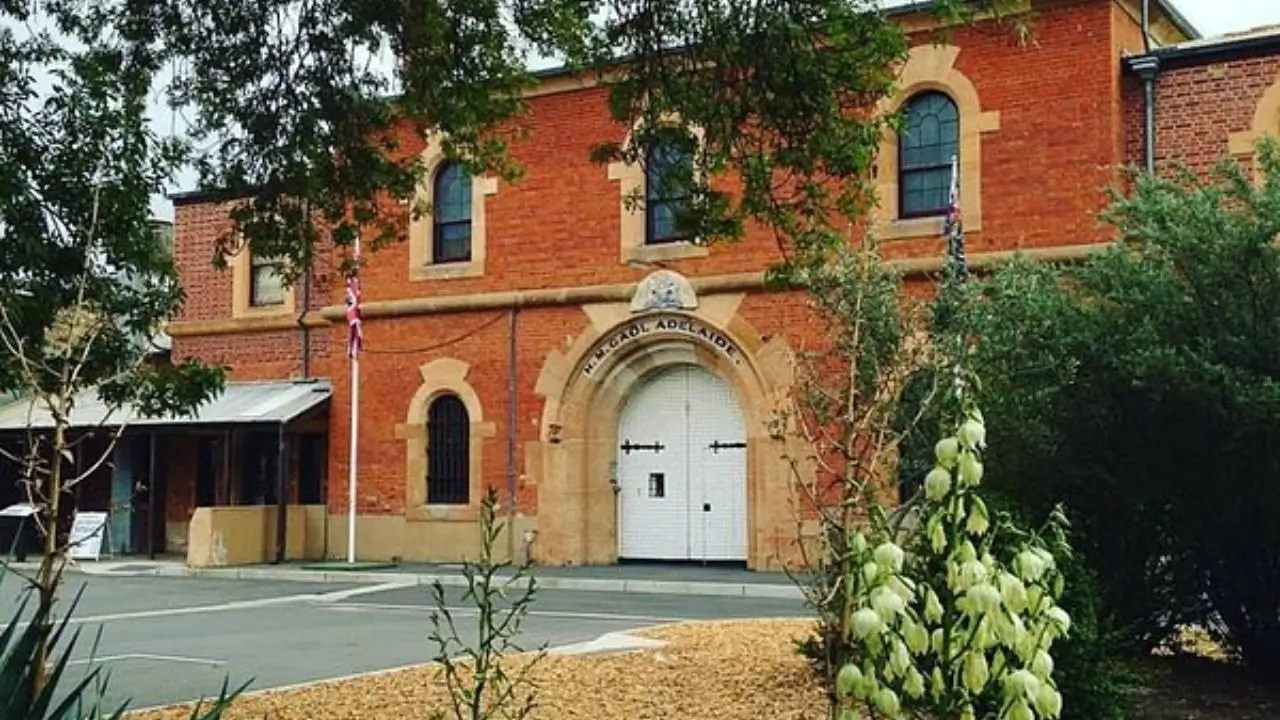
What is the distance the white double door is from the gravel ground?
10878mm

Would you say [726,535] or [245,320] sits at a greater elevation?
[245,320]

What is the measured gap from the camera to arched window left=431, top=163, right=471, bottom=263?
2536 cm

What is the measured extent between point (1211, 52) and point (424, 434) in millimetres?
13535

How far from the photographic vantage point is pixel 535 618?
16.5 metres

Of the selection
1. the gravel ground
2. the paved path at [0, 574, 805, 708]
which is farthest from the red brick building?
the gravel ground

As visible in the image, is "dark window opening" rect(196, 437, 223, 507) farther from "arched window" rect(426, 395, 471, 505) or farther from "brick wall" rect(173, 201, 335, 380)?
"arched window" rect(426, 395, 471, 505)

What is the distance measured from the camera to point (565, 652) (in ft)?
40.7

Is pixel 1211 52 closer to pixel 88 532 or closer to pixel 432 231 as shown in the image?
pixel 432 231

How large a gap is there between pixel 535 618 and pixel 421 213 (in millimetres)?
4912

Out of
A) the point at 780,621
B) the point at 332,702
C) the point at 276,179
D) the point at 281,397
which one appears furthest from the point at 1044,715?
the point at 281,397

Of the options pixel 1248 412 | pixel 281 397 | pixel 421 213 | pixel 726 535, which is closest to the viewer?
pixel 1248 412

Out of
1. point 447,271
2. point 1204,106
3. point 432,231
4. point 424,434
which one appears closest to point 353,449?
point 424,434

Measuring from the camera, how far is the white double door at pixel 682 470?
23.1 metres

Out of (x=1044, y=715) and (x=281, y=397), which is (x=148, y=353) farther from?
(x=281, y=397)
